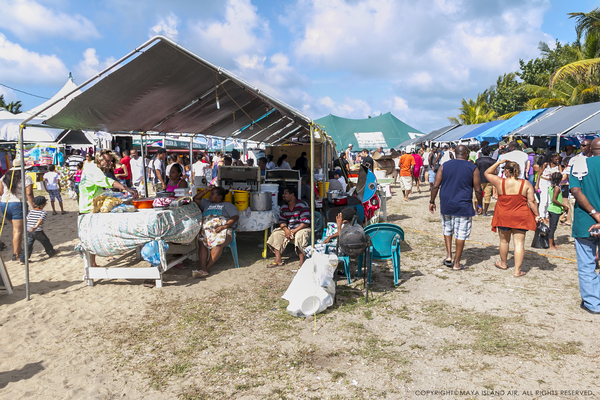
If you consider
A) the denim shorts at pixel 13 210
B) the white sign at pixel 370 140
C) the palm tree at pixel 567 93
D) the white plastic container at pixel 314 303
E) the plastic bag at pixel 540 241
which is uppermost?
the palm tree at pixel 567 93

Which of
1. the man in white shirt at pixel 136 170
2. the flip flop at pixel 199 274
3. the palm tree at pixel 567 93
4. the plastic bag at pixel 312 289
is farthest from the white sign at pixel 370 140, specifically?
the plastic bag at pixel 312 289

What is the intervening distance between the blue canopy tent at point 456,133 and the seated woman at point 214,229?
20157 mm

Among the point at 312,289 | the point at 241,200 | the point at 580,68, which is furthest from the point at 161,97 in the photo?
the point at 580,68

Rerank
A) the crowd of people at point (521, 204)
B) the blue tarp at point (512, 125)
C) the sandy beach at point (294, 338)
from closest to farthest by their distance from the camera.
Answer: the sandy beach at point (294, 338) < the crowd of people at point (521, 204) < the blue tarp at point (512, 125)

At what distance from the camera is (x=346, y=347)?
3611 mm

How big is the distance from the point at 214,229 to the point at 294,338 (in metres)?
2.50

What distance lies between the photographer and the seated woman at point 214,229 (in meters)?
5.75

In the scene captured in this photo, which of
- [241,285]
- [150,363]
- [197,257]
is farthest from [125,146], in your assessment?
[150,363]

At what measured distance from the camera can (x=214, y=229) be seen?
5785mm

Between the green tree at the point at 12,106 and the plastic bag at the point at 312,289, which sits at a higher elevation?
the green tree at the point at 12,106

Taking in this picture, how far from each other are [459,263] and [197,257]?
13.3 ft

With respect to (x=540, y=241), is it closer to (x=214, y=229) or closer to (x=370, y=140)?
(x=214, y=229)

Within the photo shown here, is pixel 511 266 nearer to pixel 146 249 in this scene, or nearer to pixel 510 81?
pixel 146 249

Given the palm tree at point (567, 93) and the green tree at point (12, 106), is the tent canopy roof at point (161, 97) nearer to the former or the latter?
the palm tree at point (567, 93)
